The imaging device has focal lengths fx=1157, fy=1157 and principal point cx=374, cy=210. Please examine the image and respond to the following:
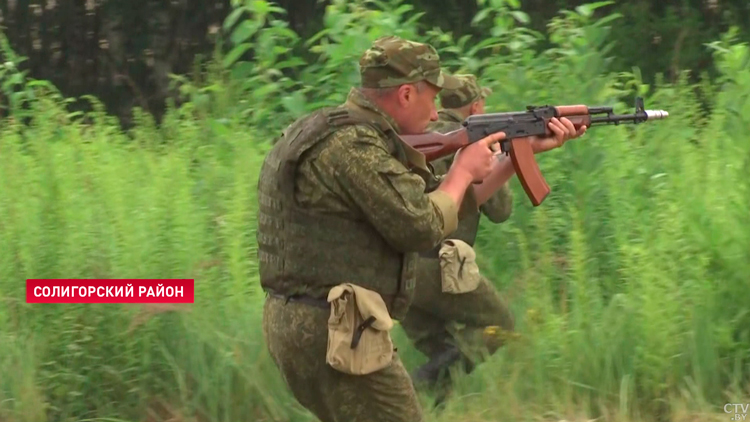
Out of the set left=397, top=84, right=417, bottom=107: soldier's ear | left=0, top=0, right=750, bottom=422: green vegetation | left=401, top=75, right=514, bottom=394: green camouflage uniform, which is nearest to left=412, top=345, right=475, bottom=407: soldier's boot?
left=401, top=75, right=514, bottom=394: green camouflage uniform

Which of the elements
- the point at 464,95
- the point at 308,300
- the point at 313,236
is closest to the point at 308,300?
the point at 308,300

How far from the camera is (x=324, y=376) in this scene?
145 inches

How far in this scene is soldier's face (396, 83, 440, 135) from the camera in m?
3.66

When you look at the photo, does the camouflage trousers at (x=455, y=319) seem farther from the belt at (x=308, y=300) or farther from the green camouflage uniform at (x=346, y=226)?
the belt at (x=308, y=300)

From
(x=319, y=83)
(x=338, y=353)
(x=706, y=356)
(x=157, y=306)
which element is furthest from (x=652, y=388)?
(x=319, y=83)

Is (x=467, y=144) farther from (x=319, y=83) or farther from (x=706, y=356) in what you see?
(x=319, y=83)

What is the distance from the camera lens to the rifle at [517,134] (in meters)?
3.84

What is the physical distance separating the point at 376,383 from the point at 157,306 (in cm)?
150

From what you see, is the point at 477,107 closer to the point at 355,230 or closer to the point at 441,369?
the point at 441,369

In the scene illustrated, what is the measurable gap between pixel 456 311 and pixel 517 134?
1215mm

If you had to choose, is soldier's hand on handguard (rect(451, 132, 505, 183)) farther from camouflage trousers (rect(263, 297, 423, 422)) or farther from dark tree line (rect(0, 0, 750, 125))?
dark tree line (rect(0, 0, 750, 125))

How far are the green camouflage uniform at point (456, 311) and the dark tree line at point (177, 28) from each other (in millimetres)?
4576
